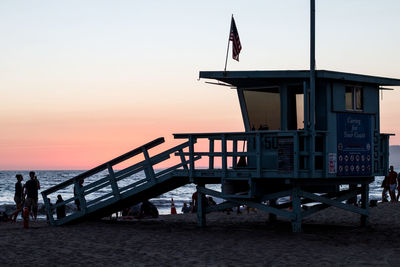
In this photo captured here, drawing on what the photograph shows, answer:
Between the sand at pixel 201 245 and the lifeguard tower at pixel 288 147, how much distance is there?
899 mm

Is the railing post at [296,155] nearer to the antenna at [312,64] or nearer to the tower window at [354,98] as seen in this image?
the antenna at [312,64]

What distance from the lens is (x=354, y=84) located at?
61.3ft

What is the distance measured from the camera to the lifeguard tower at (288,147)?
56.7ft

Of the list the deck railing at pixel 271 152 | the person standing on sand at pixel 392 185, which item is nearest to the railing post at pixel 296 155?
the deck railing at pixel 271 152

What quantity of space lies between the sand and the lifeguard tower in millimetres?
899

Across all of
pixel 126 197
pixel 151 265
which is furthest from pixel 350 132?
pixel 151 265

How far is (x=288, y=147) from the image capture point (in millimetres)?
16938

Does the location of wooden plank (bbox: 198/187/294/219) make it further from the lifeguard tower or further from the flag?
the flag

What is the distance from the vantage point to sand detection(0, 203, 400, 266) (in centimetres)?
1316

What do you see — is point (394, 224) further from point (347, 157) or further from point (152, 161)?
point (152, 161)

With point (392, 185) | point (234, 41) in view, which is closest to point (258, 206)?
point (234, 41)

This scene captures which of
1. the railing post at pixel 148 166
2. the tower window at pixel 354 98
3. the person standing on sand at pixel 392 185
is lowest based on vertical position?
the person standing on sand at pixel 392 185

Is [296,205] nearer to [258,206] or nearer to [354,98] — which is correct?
[258,206]

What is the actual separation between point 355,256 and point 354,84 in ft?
20.6
